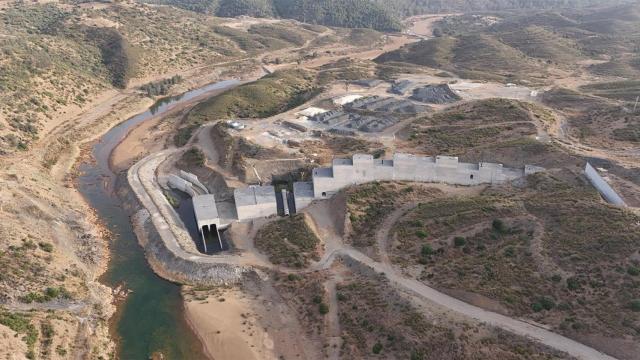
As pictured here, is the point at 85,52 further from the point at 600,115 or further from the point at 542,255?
the point at 542,255

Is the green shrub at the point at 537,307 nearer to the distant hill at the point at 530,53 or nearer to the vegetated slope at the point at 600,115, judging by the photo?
the vegetated slope at the point at 600,115

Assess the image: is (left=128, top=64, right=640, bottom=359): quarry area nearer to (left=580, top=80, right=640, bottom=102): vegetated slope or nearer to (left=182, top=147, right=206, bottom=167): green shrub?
(left=182, top=147, right=206, bottom=167): green shrub

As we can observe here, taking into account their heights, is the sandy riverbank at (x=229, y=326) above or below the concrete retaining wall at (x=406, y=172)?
below

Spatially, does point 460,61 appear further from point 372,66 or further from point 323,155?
point 323,155

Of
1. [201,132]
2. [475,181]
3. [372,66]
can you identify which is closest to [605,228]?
[475,181]

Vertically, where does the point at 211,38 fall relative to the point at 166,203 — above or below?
above

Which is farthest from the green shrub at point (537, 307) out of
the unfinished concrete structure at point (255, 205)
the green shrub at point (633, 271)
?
the unfinished concrete structure at point (255, 205)

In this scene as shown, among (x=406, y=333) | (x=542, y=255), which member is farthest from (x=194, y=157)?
(x=542, y=255)
